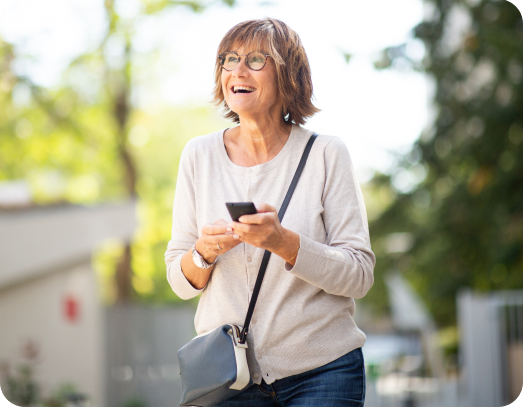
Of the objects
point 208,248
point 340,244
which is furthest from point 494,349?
point 208,248

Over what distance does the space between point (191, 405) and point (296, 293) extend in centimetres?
47

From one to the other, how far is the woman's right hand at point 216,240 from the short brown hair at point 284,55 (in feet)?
1.77

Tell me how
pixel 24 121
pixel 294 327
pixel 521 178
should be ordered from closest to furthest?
pixel 294 327
pixel 521 178
pixel 24 121

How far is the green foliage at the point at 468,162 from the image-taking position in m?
9.86

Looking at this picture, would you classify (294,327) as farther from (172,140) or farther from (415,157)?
(172,140)

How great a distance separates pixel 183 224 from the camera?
83.0 inches

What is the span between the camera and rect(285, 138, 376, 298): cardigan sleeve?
5.99 ft

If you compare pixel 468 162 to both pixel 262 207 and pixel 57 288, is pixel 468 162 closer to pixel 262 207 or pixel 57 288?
pixel 57 288

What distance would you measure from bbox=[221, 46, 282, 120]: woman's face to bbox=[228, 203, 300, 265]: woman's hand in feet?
1.54

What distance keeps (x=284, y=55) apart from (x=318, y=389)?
3.45ft

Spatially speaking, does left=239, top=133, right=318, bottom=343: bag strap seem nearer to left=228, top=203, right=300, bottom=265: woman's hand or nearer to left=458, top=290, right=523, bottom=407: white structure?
left=228, top=203, right=300, bottom=265: woman's hand

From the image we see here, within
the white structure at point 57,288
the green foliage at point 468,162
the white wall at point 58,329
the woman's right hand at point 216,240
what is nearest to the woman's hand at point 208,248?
the woman's right hand at point 216,240

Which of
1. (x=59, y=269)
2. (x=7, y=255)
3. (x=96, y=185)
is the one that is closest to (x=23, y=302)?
(x=59, y=269)

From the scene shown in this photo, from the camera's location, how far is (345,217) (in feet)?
6.43
